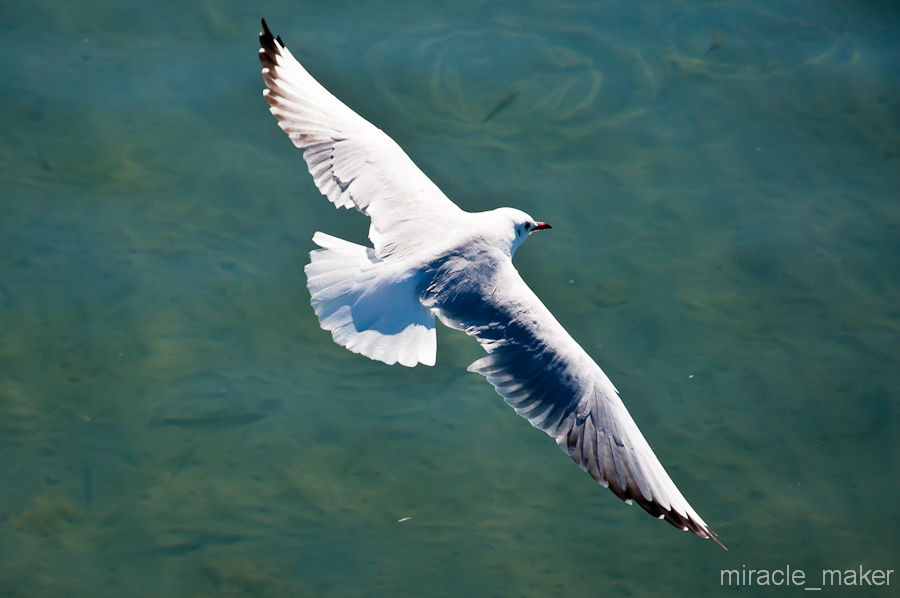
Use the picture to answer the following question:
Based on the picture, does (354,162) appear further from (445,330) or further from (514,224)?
(445,330)

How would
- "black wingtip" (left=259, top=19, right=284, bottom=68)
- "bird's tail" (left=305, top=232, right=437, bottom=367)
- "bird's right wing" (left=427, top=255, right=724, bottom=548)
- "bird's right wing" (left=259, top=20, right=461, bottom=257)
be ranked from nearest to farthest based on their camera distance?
"bird's right wing" (left=427, top=255, right=724, bottom=548) → "bird's tail" (left=305, top=232, right=437, bottom=367) → "bird's right wing" (left=259, top=20, right=461, bottom=257) → "black wingtip" (left=259, top=19, right=284, bottom=68)

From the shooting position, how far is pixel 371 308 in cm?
410

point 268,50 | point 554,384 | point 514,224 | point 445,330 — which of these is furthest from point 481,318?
point 268,50

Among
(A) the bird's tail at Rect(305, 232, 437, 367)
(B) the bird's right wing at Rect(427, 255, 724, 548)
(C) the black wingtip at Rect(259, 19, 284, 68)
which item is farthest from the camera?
(C) the black wingtip at Rect(259, 19, 284, 68)

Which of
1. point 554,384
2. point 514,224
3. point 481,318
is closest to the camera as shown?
point 554,384

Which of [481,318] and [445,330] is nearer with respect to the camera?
[481,318]

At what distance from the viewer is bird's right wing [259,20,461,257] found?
14.7 feet

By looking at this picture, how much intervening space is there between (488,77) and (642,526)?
3.02m

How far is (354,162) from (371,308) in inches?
37.4

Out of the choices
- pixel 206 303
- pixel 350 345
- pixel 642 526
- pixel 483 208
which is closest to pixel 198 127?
pixel 206 303

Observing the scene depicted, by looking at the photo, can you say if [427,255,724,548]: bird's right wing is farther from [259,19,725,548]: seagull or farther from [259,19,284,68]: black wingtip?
[259,19,284,68]: black wingtip

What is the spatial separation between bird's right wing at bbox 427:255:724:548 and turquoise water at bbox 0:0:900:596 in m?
0.63

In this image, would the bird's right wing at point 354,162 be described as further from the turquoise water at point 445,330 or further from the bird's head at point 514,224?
the turquoise water at point 445,330

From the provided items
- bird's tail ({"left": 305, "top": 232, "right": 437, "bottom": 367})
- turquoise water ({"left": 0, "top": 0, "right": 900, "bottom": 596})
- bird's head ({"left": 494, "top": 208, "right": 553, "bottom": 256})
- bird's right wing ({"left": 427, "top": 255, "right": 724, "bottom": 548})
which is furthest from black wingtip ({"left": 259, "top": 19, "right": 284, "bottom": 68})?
bird's right wing ({"left": 427, "top": 255, "right": 724, "bottom": 548})
